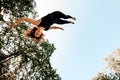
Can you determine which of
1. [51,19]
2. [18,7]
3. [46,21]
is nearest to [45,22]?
[46,21]

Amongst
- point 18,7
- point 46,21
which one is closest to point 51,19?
point 46,21

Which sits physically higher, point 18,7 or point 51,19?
point 18,7

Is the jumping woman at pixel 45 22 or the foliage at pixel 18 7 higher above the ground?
the foliage at pixel 18 7

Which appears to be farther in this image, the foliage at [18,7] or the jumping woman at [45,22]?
the foliage at [18,7]

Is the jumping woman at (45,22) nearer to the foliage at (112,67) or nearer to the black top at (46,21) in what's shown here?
the black top at (46,21)

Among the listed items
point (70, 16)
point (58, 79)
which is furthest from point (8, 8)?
point (70, 16)

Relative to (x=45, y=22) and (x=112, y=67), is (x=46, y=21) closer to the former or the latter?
(x=45, y=22)

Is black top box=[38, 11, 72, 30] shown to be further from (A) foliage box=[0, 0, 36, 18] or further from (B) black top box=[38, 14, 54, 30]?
(A) foliage box=[0, 0, 36, 18]

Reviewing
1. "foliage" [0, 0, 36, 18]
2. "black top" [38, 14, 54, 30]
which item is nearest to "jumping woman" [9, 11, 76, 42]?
Answer: "black top" [38, 14, 54, 30]

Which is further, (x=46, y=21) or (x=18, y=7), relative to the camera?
(x=18, y=7)

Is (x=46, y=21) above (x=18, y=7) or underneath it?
underneath

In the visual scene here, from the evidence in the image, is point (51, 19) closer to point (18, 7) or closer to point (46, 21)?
point (46, 21)

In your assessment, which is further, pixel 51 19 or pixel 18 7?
pixel 18 7

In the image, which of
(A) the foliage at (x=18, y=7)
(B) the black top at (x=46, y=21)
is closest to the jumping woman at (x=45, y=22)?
(B) the black top at (x=46, y=21)
